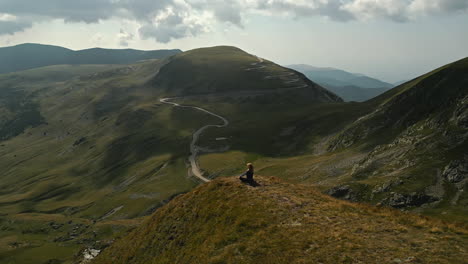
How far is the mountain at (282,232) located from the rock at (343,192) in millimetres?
27914

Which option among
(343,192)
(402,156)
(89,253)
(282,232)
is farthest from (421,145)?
(89,253)

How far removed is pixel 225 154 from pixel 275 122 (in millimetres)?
49939

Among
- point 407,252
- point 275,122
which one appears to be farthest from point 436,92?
point 275,122

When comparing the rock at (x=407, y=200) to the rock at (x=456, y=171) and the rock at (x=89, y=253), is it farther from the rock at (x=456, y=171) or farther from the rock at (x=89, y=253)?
the rock at (x=89, y=253)

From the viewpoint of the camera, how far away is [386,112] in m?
107

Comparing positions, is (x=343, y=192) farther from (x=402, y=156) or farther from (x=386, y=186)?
(x=402, y=156)

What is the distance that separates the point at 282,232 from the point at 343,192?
133 ft

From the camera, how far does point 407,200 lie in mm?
55406

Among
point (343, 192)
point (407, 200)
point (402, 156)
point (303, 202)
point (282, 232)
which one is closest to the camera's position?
point (282, 232)

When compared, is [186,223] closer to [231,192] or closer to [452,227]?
[231,192]

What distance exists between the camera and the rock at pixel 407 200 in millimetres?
54375

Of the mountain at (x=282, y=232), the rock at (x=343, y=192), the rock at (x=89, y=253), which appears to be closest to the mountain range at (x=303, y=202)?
the mountain at (x=282, y=232)

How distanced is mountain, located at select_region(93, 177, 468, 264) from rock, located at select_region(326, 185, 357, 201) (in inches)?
1099

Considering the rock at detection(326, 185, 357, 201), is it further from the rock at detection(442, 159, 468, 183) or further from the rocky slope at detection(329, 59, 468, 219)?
the rock at detection(442, 159, 468, 183)
